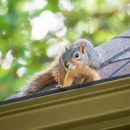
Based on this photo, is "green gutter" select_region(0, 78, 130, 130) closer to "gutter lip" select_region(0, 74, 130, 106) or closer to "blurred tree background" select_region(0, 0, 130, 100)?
"gutter lip" select_region(0, 74, 130, 106)

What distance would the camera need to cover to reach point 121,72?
115cm

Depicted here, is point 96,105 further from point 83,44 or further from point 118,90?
point 83,44

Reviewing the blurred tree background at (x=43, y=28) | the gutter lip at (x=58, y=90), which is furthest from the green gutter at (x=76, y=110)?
the blurred tree background at (x=43, y=28)

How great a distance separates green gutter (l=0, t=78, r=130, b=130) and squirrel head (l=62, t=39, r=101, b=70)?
Result: 0.30 ft

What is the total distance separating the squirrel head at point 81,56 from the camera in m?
1.18

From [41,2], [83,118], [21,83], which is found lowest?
[83,118]

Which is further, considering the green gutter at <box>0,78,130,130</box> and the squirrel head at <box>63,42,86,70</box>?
the squirrel head at <box>63,42,86,70</box>

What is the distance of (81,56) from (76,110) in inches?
7.2

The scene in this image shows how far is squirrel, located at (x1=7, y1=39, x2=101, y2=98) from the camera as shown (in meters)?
1.17

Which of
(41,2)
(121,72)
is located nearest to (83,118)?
(121,72)

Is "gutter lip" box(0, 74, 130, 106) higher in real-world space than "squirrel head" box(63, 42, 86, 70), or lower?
lower

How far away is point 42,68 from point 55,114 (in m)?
0.20

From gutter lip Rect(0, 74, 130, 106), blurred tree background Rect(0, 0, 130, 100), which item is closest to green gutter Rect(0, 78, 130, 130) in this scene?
gutter lip Rect(0, 74, 130, 106)

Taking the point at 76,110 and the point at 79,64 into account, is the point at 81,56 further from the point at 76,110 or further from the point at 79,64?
the point at 76,110
